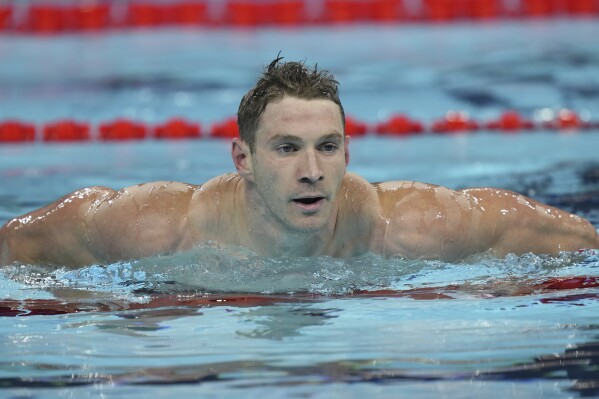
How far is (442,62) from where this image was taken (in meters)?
9.41

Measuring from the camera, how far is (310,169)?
2.98 metres

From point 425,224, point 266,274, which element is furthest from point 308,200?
point 425,224

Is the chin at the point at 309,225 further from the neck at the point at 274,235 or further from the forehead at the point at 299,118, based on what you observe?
the forehead at the point at 299,118

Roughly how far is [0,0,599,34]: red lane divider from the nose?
24.5 feet

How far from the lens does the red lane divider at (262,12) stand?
10273 mm

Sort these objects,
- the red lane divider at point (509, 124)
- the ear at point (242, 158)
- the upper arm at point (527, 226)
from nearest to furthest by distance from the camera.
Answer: the ear at point (242, 158), the upper arm at point (527, 226), the red lane divider at point (509, 124)

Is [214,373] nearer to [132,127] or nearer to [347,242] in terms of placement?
[347,242]

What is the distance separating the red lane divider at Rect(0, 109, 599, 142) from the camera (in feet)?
26.8

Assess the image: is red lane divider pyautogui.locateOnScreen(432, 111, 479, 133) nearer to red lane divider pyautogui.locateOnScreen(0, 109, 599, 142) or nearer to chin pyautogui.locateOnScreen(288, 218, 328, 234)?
red lane divider pyautogui.locateOnScreen(0, 109, 599, 142)

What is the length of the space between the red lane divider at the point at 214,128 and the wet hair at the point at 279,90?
4.95 meters

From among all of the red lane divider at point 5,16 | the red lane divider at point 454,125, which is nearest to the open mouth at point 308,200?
the red lane divider at point 454,125

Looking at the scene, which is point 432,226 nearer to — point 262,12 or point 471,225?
point 471,225

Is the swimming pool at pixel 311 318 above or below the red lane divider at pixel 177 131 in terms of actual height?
below

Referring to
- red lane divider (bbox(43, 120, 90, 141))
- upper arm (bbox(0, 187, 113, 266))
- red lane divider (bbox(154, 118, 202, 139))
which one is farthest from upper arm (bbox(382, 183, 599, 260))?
red lane divider (bbox(43, 120, 90, 141))
